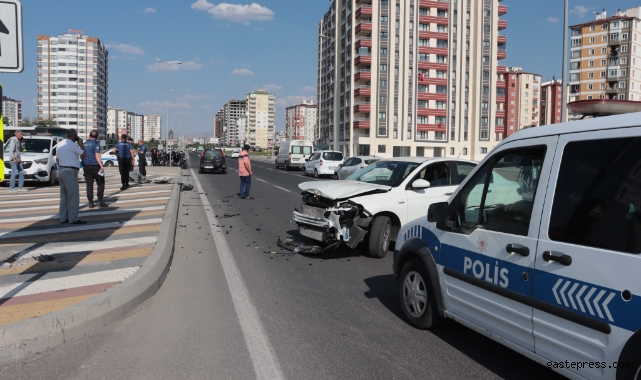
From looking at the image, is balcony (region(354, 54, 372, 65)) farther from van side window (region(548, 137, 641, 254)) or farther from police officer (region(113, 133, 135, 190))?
van side window (region(548, 137, 641, 254))

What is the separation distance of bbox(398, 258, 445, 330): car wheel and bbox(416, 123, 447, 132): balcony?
7534cm

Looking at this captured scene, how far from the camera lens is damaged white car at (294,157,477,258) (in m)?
8.14

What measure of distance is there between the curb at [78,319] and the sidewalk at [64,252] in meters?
0.22

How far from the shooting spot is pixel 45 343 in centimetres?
447

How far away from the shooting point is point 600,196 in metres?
3.10

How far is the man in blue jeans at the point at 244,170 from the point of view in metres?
17.2

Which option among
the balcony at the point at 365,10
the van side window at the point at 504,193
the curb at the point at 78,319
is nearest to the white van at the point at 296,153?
the balcony at the point at 365,10

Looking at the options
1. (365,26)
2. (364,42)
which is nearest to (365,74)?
(364,42)

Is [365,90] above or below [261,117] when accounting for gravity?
below

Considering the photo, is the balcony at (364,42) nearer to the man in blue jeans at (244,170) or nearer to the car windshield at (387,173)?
the man in blue jeans at (244,170)

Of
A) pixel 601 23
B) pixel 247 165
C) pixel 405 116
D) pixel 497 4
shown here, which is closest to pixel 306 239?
pixel 247 165

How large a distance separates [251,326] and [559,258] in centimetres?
300

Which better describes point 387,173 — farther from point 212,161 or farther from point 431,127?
point 431,127

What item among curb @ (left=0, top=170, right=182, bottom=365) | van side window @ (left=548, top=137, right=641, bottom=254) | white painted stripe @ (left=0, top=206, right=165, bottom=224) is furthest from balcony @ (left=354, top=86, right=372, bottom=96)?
van side window @ (left=548, top=137, right=641, bottom=254)
